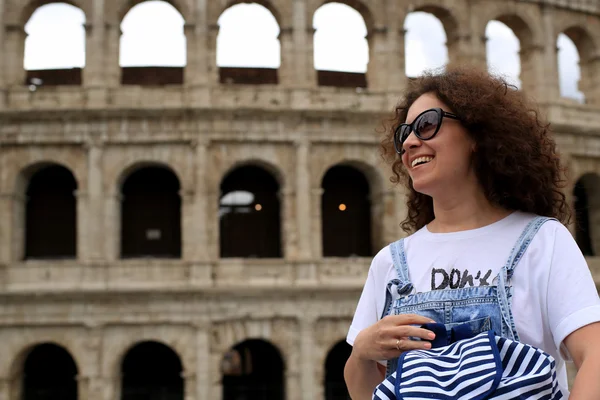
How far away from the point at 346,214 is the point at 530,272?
17.3m

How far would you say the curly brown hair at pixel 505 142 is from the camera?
2.32 metres

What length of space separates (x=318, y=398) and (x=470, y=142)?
1588 cm

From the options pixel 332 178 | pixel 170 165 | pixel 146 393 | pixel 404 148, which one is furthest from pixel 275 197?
pixel 404 148

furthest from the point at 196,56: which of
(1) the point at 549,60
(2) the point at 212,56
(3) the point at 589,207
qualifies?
(3) the point at 589,207

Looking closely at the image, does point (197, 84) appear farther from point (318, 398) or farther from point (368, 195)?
point (318, 398)

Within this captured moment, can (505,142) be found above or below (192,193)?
below

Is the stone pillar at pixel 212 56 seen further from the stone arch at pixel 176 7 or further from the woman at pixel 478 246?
the woman at pixel 478 246

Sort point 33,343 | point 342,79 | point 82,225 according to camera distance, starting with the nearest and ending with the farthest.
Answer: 1. point 33,343
2. point 82,225
3. point 342,79

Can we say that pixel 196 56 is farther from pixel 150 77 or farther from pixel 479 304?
pixel 479 304

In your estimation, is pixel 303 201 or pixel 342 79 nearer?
pixel 303 201

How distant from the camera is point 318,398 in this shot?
57.1 feet

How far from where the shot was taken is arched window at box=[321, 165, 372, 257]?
19.3 m

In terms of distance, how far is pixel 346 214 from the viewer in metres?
19.4

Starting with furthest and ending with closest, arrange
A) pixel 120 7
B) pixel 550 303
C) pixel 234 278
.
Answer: pixel 120 7
pixel 234 278
pixel 550 303
